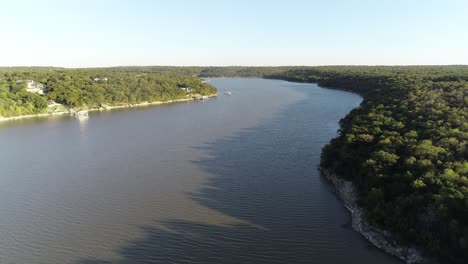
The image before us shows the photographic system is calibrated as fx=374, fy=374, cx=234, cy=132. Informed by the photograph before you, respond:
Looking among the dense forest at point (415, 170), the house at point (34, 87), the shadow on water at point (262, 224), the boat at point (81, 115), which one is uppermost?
the house at point (34, 87)

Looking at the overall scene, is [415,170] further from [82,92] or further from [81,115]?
[82,92]

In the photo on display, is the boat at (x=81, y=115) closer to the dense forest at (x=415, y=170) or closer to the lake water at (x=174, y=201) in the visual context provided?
the lake water at (x=174, y=201)

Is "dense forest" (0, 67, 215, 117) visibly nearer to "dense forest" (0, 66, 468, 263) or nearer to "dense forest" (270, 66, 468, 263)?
"dense forest" (0, 66, 468, 263)

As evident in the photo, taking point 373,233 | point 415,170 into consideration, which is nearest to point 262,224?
point 373,233

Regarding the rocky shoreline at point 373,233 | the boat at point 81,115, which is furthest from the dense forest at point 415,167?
the boat at point 81,115

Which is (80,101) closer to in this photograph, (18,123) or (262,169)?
(18,123)

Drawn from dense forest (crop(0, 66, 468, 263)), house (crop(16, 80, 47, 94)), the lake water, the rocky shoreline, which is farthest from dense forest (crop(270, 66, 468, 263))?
house (crop(16, 80, 47, 94))
